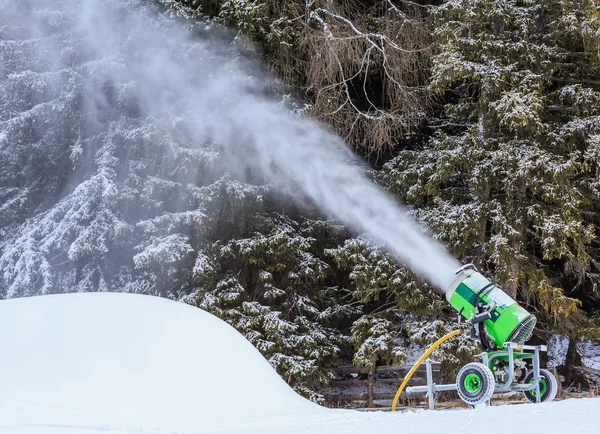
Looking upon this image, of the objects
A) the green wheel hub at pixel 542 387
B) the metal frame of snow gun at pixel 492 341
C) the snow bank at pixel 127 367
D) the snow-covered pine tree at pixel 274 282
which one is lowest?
the snow-covered pine tree at pixel 274 282

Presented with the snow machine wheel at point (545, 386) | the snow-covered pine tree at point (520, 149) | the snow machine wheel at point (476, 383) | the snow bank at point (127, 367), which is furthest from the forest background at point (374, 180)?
the snow bank at point (127, 367)

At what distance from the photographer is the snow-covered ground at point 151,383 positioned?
4375mm

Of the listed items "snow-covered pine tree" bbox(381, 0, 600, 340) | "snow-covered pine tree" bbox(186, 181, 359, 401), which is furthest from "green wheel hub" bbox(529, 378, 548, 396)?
"snow-covered pine tree" bbox(186, 181, 359, 401)

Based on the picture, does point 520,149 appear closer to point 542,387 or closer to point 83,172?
point 542,387

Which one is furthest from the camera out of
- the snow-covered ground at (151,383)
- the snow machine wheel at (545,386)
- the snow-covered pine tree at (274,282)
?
the snow-covered pine tree at (274,282)

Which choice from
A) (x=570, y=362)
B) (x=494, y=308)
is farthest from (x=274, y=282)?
(x=494, y=308)

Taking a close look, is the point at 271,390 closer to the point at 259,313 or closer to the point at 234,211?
the point at 259,313

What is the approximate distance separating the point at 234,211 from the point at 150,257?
164cm

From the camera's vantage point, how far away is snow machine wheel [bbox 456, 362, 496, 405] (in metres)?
5.58

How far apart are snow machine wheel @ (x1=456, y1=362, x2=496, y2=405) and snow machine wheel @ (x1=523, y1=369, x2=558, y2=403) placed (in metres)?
0.66

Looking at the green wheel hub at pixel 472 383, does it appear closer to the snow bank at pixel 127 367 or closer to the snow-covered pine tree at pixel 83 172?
the snow bank at pixel 127 367

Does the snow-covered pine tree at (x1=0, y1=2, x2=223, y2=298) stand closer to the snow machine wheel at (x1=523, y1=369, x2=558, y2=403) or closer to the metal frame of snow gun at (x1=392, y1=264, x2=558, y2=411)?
the metal frame of snow gun at (x1=392, y1=264, x2=558, y2=411)

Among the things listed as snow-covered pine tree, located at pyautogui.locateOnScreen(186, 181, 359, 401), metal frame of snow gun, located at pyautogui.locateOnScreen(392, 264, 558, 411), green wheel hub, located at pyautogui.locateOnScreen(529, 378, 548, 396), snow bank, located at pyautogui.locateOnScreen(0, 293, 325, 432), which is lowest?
snow-covered pine tree, located at pyautogui.locateOnScreen(186, 181, 359, 401)

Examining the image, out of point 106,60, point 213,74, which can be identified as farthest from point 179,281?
point 106,60
